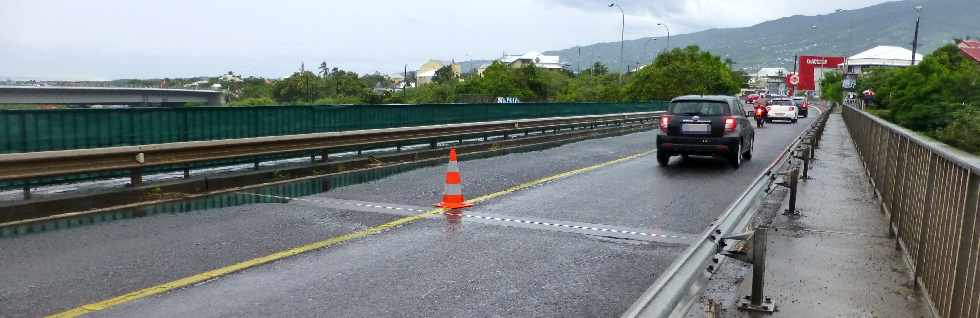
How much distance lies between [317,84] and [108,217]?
132036mm

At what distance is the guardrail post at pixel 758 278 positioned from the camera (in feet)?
15.4

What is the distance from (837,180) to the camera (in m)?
13.0

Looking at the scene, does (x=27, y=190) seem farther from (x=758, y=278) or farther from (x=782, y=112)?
(x=782, y=112)

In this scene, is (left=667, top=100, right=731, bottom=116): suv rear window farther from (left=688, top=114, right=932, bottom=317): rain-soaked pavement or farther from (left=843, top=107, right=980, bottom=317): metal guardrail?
(left=843, top=107, right=980, bottom=317): metal guardrail

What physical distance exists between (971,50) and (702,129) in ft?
326

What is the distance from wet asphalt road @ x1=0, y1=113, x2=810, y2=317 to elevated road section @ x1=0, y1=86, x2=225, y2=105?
8008 centimetres

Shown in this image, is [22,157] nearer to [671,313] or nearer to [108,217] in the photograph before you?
[108,217]

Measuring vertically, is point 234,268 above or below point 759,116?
below

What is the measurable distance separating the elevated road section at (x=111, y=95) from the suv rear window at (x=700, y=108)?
76.8 metres

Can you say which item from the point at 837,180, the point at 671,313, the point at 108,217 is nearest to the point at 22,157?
the point at 108,217

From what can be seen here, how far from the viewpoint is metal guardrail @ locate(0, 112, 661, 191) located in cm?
884

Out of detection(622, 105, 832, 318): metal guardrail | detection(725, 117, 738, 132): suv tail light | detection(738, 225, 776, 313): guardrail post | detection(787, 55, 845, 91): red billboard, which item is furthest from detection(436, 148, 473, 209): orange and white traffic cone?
detection(787, 55, 845, 91): red billboard

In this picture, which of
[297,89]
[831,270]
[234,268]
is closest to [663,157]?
[831,270]

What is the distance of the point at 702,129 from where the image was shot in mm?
14859
